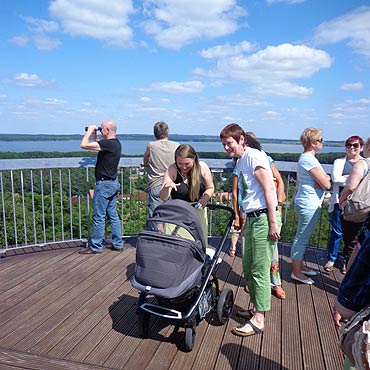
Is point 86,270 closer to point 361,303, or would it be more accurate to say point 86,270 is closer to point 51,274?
point 51,274

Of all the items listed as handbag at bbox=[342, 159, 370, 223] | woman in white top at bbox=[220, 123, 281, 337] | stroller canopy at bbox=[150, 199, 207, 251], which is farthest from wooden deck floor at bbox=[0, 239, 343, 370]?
handbag at bbox=[342, 159, 370, 223]

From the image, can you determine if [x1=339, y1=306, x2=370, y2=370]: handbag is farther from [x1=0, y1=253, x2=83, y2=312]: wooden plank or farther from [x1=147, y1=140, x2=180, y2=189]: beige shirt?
[x1=147, y1=140, x2=180, y2=189]: beige shirt

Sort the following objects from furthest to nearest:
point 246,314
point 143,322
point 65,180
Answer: point 65,180
point 246,314
point 143,322

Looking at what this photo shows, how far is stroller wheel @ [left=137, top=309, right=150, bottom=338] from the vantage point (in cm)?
248

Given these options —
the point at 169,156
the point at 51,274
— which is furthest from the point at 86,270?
the point at 169,156

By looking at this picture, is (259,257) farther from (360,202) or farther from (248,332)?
(360,202)

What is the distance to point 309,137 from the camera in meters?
3.16

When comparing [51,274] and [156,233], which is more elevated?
[156,233]

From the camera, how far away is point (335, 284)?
11.6 feet

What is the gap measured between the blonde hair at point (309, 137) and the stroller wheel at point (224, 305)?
1.59 meters

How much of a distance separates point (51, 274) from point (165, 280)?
200 cm

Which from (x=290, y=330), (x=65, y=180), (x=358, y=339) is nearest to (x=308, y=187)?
(x=290, y=330)

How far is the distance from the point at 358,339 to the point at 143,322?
5.64 feet

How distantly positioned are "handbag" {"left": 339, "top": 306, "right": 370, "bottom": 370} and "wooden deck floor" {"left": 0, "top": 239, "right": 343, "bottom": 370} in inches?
47.0
